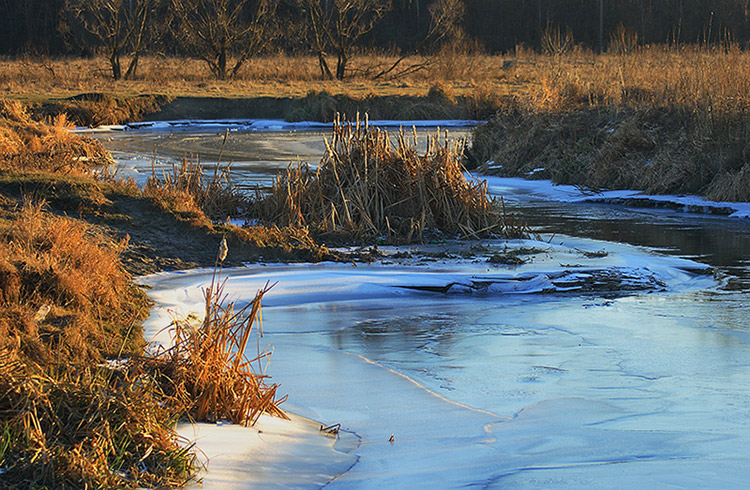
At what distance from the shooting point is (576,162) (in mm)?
18000

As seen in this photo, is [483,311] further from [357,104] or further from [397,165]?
[357,104]

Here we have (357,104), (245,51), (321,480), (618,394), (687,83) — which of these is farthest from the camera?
(245,51)

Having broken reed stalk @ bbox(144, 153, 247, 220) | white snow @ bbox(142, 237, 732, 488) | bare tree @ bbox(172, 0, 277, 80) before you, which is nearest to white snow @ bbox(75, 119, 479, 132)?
bare tree @ bbox(172, 0, 277, 80)

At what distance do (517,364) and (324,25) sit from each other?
3827 cm

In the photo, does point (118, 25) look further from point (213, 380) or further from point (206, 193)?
point (213, 380)

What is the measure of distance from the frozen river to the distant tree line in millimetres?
30339

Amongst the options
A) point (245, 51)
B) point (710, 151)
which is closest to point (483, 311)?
point (710, 151)

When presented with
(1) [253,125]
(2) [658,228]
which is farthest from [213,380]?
(1) [253,125]

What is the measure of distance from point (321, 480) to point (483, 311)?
3.74 m

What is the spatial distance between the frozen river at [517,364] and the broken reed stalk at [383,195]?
0.64m

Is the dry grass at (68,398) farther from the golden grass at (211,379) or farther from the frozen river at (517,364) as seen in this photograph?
the frozen river at (517,364)

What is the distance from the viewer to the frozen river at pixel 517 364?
4.29 metres

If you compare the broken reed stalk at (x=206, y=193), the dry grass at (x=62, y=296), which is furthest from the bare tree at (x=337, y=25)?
the dry grass at (x=62, y=296)

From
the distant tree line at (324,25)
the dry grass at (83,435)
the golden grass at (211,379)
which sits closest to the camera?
the dry grass at (83,435)
